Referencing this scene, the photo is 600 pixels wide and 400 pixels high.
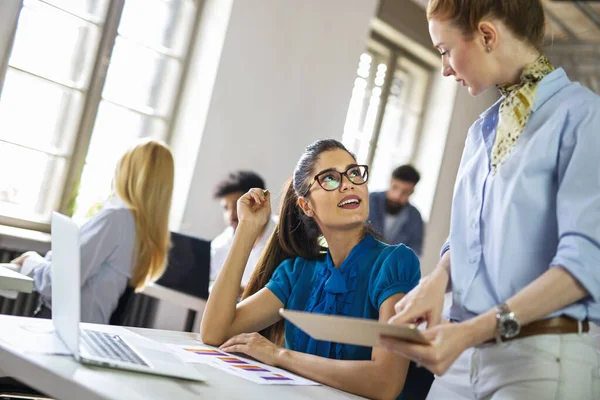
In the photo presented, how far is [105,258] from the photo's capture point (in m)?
3.18

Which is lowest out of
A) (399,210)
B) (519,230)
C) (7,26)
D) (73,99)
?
(519,230)

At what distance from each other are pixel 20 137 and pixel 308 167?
2.92m

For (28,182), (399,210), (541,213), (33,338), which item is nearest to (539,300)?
(541,213)

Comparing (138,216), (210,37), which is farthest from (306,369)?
(210,37)

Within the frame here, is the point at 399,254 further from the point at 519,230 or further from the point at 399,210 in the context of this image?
the point at 399,210

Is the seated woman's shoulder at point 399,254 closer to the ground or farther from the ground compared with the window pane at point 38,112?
closer to the ground

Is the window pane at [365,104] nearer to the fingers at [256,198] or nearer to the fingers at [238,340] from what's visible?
the fingers at [256,198]

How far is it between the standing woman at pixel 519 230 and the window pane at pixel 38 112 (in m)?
3.63

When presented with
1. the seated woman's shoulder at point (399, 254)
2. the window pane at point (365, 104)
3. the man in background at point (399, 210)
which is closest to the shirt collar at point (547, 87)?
the seated woman's shoulder at point (399, 254)

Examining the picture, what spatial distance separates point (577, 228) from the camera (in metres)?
1.25

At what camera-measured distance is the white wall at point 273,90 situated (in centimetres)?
521

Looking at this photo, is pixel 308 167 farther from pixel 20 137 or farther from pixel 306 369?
pixel 20 137

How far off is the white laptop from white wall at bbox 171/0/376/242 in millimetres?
3620

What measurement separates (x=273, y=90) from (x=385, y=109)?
1.84 m
